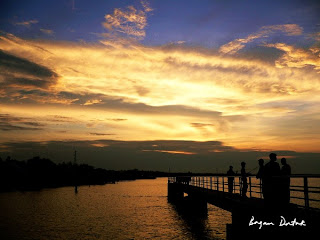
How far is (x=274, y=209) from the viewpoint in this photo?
12.1 m

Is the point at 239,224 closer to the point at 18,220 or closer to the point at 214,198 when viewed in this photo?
the point at 214,198

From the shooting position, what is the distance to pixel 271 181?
1233cm

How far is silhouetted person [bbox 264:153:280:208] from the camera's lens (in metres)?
12.2

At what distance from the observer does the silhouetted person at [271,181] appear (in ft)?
40.1

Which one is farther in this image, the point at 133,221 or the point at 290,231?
the point at 133,221

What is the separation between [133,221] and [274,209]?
26.3 metres

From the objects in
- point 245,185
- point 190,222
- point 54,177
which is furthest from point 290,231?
point 54,177
